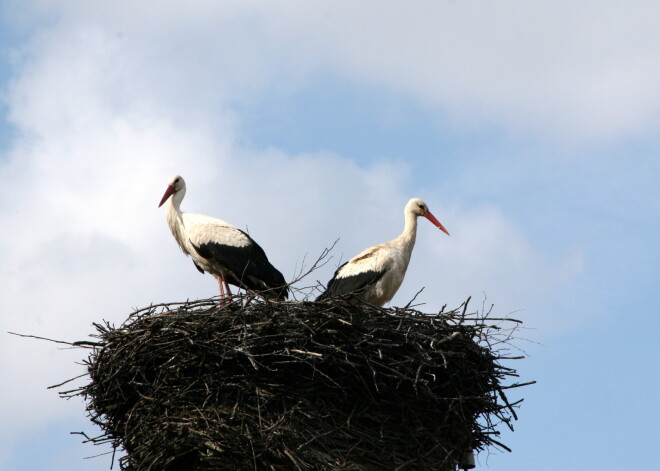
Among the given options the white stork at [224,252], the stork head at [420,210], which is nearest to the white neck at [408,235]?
the stork head at [420,210]

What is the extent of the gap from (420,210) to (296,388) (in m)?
4.02

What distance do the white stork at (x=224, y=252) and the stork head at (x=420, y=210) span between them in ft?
5.11

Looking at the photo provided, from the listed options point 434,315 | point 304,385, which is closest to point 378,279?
point 434,315

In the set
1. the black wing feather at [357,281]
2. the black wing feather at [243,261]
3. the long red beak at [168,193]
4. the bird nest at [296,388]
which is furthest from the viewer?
the long red beak at [168,193]

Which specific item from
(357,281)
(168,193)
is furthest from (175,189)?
(357,281)

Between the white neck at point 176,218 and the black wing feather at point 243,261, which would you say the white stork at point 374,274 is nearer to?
the black wing feather at point 243,261

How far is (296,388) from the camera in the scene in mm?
8047

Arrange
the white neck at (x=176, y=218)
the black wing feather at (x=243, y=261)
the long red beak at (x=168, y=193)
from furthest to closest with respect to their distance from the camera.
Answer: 1. the long red beak at (x=168, y=193)
2. the white neck at (x=176, y=218)
3. the black wing feather at (x=243, y=261)

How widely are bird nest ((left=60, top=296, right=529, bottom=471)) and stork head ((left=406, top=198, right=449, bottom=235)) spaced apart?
3207mm

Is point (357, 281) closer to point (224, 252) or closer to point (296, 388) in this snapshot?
point (224, 252)

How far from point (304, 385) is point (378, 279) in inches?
110

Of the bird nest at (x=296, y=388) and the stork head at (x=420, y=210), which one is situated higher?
the stork head at (x=420, y=210)

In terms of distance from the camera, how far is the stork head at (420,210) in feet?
38.0

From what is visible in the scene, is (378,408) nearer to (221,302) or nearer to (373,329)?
(373,329)
